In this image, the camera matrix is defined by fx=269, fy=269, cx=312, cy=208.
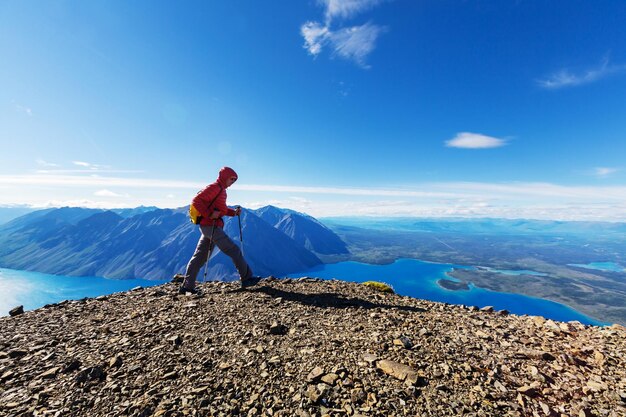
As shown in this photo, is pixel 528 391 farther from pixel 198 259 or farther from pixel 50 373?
pixel 198 259

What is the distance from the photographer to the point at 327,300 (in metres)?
→ 9.83

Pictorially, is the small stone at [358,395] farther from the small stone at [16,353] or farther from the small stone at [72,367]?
the small stone at [16,353]

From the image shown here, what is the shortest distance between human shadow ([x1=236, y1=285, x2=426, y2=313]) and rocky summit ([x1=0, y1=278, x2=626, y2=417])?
558 mm

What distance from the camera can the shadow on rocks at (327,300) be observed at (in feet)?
30.4

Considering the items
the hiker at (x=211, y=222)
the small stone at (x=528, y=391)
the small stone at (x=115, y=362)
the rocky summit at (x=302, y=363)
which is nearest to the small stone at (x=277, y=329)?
the rocky summit at (x=302, y=363)

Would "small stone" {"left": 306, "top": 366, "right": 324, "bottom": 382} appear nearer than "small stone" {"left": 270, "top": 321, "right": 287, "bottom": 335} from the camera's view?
Yes

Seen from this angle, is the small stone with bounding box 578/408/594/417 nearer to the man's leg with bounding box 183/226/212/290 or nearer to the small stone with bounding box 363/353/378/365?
the small stone with bounding box 363/353/378/365

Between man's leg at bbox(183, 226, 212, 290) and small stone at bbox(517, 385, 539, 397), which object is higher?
man's leg at bbox(183, 226, 212, 290)

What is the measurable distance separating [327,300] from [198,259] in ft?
18.7

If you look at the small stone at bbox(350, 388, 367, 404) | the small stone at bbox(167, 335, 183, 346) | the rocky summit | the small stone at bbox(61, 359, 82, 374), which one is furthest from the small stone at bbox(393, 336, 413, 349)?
the small stone at bbox(61, 359, 82, 374)

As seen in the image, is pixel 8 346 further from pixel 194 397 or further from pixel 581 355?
pixel 581 355

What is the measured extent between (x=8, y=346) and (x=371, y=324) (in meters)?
8.85

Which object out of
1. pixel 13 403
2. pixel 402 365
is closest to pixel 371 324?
pixel 402 365

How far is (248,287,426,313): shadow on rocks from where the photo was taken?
9.27 meters
